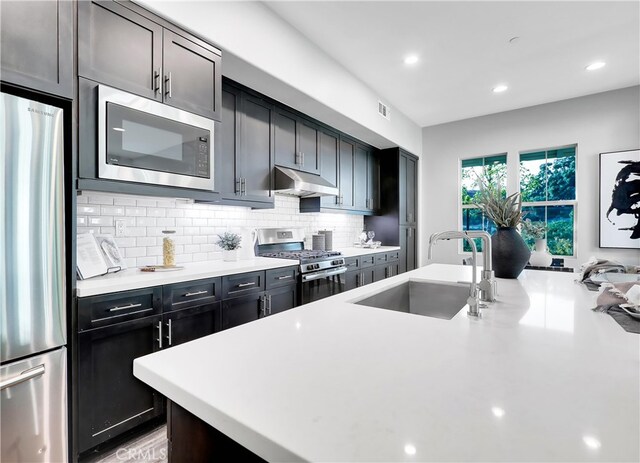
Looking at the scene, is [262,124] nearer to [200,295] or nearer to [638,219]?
[200,295]

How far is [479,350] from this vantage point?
0.77m

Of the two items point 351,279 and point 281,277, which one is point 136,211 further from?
point 351,279

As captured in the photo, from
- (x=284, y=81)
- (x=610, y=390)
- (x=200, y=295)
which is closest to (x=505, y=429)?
(x=610, y=390)

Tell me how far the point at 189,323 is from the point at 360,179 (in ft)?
10.5

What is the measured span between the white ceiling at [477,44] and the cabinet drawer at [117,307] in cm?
236

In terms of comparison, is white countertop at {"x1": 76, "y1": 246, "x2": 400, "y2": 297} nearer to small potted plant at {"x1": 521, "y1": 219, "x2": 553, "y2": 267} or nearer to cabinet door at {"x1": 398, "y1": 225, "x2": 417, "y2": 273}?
small potted plant at {"x1": 521, "y1": 219, "x2": 553, "y2": 267}

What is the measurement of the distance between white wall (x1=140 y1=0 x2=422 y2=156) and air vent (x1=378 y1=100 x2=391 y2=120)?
114 millimetres

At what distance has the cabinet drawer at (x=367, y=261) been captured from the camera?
3893mm

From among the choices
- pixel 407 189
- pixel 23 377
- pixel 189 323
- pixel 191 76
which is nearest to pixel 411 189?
pixel 407 189

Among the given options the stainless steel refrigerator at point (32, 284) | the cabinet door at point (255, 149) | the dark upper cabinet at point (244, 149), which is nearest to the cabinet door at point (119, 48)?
the stainless steel refrigerator at point (32, 284)

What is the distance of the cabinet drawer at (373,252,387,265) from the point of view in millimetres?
4195

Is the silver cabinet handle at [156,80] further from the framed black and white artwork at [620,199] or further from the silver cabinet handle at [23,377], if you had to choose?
the framed black and white artwork at [620,199]

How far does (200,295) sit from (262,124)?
5.66 feet

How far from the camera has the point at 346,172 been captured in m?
4.19
